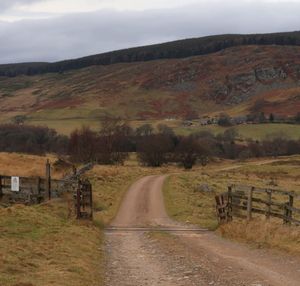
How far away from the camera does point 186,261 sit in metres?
17.0

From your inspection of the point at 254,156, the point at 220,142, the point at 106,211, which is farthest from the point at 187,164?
the point at 106,211

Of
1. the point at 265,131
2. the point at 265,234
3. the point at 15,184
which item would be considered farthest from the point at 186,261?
the point at 265,131

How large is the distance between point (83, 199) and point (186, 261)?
33.6ft

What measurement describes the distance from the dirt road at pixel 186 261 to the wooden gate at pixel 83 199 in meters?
1.36

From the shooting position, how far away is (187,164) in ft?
341

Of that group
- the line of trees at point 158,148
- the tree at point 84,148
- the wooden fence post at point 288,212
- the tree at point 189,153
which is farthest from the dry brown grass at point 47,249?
the tree at point 189,153

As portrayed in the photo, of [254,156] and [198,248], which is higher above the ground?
[198,248]

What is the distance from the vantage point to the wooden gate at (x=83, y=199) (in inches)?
1002

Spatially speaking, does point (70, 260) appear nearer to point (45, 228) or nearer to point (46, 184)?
point (45, 228)

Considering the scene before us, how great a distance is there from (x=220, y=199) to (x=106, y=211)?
803 centimetres

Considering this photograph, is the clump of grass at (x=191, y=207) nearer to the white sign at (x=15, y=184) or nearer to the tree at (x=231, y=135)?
the white sign at (x=15, y=184)

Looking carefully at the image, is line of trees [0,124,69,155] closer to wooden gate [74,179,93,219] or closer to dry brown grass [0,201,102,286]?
wooden gate [74,179,93,219]

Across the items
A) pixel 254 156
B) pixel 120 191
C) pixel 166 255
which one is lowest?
pixel 254 156

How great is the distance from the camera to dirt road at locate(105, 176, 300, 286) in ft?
46.6
